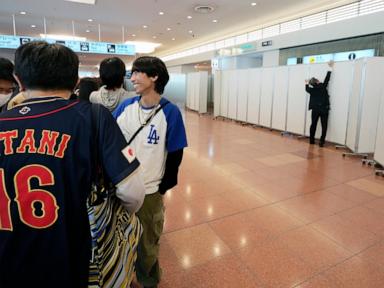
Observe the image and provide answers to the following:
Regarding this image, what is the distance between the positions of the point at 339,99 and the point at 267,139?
2013 millimetres

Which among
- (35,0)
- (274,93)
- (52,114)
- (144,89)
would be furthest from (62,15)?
(52,114)

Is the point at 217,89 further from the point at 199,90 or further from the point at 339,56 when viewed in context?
the point at 339,56

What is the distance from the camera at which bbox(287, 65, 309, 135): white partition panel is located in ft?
A: 24.2

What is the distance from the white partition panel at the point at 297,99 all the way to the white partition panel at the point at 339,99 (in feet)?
2.75

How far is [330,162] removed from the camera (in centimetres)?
524

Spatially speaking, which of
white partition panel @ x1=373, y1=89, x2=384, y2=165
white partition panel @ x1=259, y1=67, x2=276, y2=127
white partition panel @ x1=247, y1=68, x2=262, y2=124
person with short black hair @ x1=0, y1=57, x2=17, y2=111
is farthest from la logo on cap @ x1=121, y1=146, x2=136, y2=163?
white partition panel @ x1=247, y1=68, x2=262, y2=124

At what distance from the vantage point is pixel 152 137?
1.62m

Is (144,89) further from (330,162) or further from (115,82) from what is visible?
(330,162)

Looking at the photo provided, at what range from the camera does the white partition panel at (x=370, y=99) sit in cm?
535

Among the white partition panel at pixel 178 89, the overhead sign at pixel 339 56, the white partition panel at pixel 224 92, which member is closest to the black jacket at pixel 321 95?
the overhead sign at pixel 339 56

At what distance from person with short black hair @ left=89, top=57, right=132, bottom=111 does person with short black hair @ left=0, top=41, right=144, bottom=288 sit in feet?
3.05

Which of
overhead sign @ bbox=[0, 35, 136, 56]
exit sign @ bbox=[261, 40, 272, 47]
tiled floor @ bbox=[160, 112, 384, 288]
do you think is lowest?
tiled floor @ bbox=[160, 112, 384, 288]

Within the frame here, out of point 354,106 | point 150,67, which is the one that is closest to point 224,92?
point 354,106

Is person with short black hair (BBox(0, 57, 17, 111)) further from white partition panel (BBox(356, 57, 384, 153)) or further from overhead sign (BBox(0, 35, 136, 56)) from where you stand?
overhead sign (BBox(0, 35, 136, 56))
